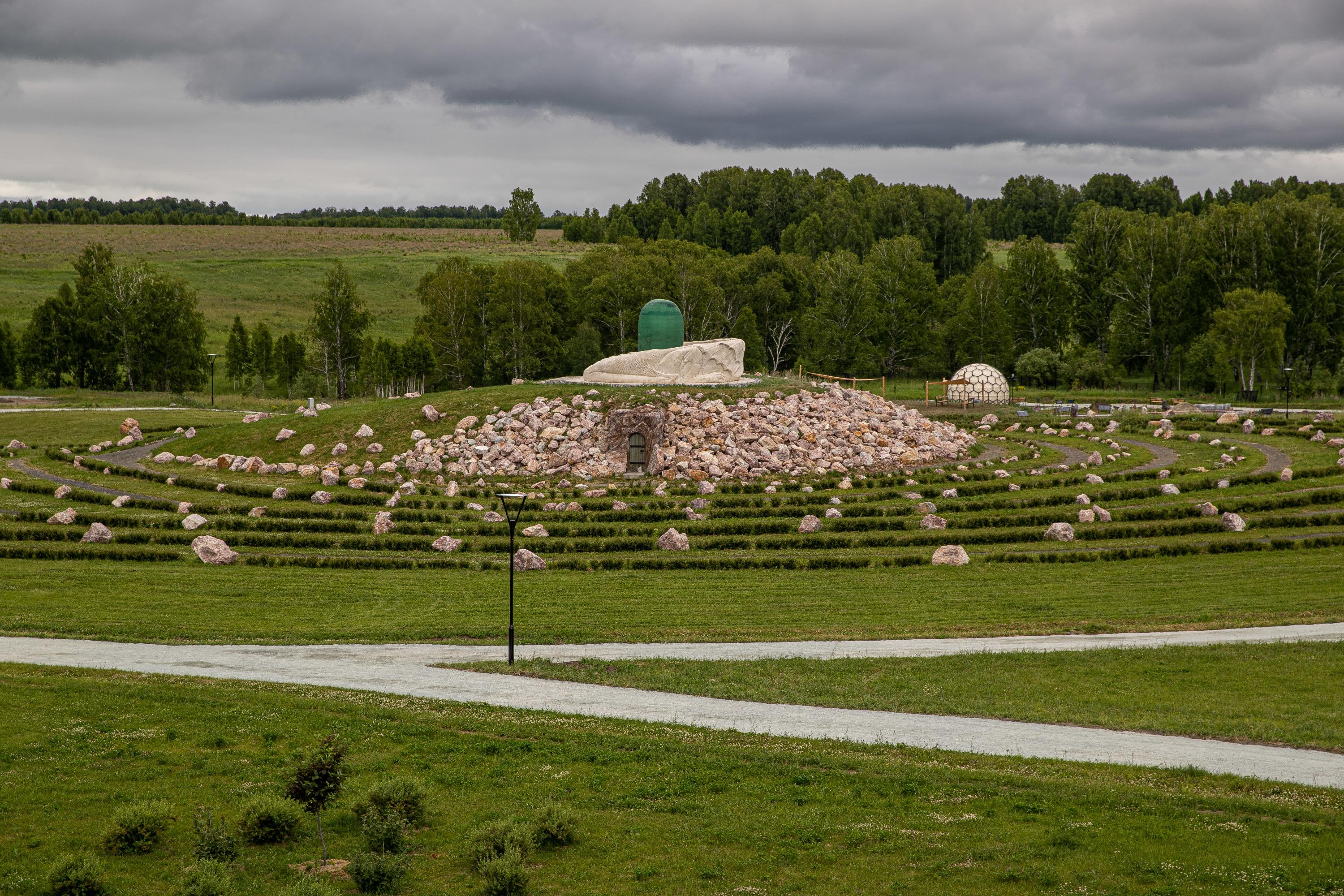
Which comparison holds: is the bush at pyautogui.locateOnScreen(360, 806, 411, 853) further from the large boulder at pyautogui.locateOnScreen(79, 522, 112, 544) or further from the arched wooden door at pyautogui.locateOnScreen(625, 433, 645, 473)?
the arched wooden door at pyautogui.locateOnScreen(625, 433, 645, 473)

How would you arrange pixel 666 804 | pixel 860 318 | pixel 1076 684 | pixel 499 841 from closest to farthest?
pixel 499 841 → pixel 666 804 → pixel 1076 684 → pixel 860 318

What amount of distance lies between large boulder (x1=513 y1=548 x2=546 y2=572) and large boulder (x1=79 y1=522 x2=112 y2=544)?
19.1 metres

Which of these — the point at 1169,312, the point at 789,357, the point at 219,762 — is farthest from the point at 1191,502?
the point at 789,357

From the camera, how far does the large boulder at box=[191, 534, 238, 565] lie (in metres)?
44.2

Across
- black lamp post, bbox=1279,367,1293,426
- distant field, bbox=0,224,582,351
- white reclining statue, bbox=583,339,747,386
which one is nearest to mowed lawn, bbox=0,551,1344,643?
white reclining statue, bbox=583,339,747,386

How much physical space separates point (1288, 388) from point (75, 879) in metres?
95.1

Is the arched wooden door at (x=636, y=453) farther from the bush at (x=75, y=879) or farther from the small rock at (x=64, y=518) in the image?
the bush at (x=75, y=879)

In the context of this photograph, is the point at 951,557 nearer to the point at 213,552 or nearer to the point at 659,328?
the point at 213,552

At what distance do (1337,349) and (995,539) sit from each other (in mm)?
78198

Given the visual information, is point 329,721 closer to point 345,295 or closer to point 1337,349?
point 345,295

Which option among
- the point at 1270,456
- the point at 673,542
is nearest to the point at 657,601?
the point at 673,542

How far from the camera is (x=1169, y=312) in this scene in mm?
110000

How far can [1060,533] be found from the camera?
4791 centimetres

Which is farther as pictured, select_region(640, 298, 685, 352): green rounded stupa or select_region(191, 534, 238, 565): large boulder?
select_region(640, 298, 685, 352): green rounded stupa
